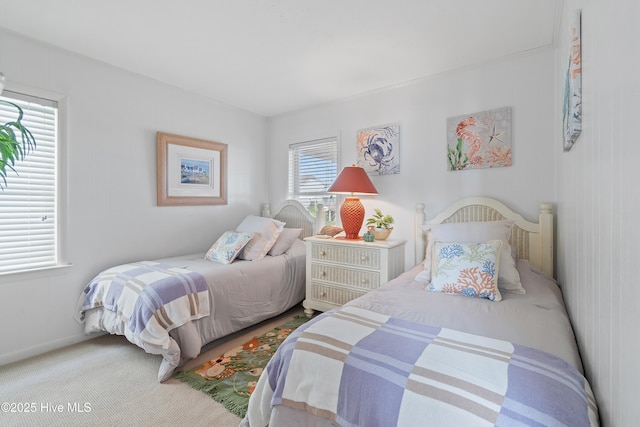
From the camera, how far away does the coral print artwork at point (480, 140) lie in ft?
8.05

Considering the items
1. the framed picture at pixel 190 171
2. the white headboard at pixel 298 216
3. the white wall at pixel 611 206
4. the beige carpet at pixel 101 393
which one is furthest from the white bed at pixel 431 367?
the framed picture at pixel 190 171

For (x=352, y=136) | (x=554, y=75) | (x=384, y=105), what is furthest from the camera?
(x=352, y=136)

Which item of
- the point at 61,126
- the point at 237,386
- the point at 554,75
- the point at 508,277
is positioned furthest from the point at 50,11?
the point at 554,75

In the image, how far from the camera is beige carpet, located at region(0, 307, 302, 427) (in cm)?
160

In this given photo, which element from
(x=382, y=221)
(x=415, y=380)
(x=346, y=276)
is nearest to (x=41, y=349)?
(x=346, y=276)

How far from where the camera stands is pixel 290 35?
2152 mm

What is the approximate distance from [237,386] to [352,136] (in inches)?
100

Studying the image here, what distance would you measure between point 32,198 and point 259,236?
1.77m

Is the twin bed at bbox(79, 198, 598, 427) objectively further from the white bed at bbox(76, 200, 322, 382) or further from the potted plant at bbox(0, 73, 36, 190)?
the potted plant at bbox(0, 73, 36, 190)

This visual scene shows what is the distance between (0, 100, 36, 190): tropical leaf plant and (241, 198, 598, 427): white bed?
7.97 feet

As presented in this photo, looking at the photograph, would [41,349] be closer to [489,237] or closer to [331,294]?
[331,294]

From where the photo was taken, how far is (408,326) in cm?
125

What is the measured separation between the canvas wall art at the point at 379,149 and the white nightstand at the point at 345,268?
80cm

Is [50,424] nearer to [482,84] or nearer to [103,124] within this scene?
[103,124]
